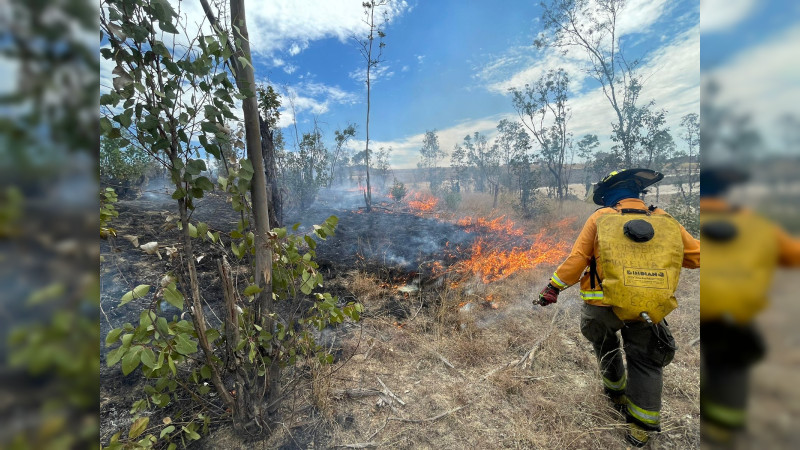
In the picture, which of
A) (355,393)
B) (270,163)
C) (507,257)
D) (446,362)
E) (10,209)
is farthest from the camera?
(507,257)

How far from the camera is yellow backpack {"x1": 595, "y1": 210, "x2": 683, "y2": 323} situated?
2273 millimetres

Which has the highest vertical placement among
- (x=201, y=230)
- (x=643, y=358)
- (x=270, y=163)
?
(x=270, y=163)

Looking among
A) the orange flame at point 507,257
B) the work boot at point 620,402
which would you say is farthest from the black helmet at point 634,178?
the orange flame at point 507,257

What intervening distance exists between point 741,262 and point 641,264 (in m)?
2.47

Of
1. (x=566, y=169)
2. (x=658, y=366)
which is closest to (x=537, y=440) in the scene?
(x=658, y=366)

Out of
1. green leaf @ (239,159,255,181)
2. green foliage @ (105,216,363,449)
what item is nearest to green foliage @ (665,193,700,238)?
green foliage @ (105,216,363,449)

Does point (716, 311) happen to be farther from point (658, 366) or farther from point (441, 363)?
point (441, 363)

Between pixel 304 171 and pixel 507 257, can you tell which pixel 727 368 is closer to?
pixel 507 257

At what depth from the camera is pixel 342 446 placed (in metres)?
2.45

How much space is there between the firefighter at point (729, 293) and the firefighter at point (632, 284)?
2.37 m

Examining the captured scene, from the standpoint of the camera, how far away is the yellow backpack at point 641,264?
2.27 m

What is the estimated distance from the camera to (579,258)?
8.89 feet

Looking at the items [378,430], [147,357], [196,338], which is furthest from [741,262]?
[378,430]

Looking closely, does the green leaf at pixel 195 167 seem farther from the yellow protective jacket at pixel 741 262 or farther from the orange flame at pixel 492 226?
the orange flame at pixel 492 226
